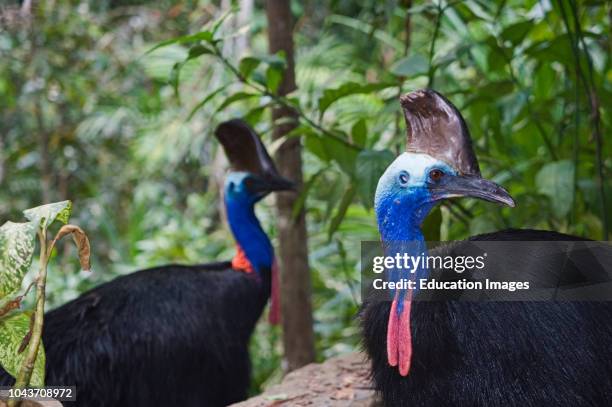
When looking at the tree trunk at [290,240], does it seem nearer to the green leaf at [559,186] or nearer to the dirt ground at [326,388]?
the dirt ground at [326,388]

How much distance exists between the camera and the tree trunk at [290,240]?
3.03 m

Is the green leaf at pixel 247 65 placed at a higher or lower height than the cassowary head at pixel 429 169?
higher

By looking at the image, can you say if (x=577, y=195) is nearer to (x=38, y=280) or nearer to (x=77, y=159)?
(x=38, y=280)

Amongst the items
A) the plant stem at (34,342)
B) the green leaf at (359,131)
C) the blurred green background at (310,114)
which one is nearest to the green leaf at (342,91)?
the blurred green background at (310,114)

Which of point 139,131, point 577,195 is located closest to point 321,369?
point 577,195

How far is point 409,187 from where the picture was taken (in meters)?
1.78

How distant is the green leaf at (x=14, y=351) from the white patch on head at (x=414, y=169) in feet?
2.74

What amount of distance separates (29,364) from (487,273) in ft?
3.33

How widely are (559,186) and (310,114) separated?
4.27ft

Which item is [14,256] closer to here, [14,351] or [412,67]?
[14,351]

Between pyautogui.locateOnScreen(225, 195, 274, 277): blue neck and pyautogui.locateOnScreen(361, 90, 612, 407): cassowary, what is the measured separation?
132cm

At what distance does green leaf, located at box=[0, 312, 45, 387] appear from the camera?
171cm

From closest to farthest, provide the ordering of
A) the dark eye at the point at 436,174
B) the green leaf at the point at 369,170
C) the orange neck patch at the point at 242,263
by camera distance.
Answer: the dark eye at the point at 436,174 → the green leaf at the point at 369,170 → the orange neck patch at the point at 242,263

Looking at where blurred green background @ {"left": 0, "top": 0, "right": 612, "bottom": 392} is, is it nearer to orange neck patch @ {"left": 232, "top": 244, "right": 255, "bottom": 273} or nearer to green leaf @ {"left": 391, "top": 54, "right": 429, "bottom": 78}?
green leaf @ {"left": 391, "top": 54, "right": 429, "bottom": 78}
